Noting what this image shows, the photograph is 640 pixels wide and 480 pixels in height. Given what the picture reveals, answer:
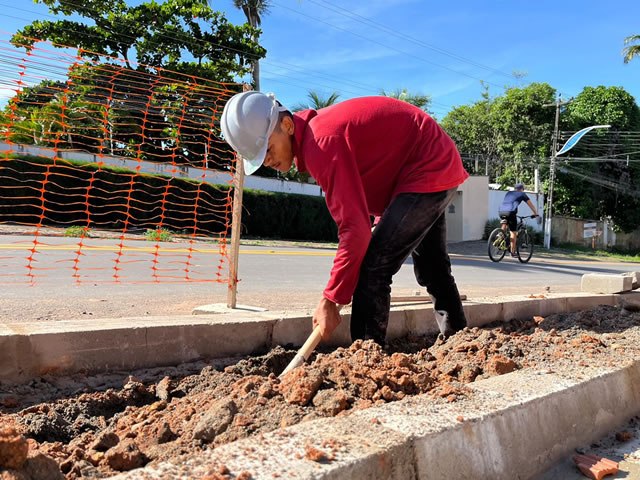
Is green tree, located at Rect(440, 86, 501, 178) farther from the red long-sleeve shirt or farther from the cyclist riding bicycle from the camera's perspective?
the red long-sleeve shirt

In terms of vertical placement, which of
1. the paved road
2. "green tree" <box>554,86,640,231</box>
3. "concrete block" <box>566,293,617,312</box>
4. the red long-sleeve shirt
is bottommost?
the paved road

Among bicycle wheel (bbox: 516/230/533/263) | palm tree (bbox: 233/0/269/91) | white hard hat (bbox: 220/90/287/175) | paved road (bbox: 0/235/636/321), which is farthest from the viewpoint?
palm tree (bbox: 233/0/269/91)

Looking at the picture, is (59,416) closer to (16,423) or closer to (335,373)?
(16,423)

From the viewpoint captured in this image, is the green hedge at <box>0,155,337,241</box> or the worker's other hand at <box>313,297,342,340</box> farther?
Result: the green hedge at <box>0,155,337,241</box>

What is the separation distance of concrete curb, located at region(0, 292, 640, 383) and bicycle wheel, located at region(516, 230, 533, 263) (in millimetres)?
12074

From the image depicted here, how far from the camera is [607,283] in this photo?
5.84m

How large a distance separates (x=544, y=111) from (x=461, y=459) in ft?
117

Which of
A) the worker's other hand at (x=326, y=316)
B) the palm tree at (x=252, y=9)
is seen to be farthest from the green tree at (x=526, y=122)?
the worker's other hand at (x=326, y=316)

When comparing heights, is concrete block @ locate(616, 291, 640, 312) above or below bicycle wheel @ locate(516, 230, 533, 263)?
below

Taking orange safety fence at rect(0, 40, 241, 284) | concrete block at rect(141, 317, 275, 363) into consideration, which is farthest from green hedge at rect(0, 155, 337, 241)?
concrete block at rect(141, 317, 275, 363)

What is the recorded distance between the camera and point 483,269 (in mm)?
12727

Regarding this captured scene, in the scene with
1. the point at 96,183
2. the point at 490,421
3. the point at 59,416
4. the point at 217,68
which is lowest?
→ the point at 59,416

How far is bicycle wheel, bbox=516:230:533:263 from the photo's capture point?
15508 millimetres

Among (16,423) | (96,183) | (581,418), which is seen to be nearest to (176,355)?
(16,423)
